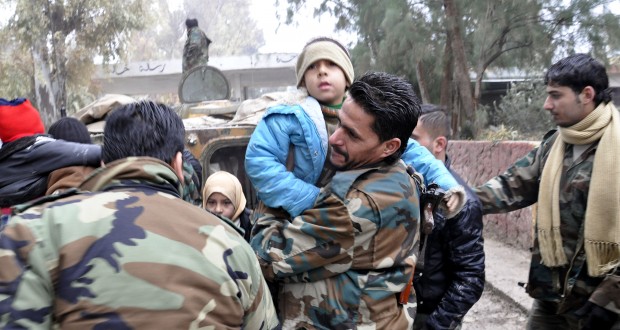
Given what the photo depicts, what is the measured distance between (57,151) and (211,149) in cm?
213

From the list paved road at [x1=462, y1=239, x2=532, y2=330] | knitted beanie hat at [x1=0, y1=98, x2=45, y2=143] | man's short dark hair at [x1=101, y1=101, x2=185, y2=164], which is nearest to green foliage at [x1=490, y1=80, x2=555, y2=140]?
paved road at [x1=462, y1=239, x2=532, y2=330]

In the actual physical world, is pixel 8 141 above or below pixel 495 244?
above

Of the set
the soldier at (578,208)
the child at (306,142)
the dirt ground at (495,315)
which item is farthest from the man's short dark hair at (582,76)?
the dirt ground at (495,315)

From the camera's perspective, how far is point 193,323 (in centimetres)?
123

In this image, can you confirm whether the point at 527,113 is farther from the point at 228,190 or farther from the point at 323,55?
the point at 323,55

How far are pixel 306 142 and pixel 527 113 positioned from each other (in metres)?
13.9

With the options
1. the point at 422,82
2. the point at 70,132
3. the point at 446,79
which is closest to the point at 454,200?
the point at 70,132

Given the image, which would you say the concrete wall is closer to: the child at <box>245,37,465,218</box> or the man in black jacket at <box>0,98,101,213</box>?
the child at <box>245,37,465,218</box>

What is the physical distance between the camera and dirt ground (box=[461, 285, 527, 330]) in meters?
4.87

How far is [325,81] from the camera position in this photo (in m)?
2.00

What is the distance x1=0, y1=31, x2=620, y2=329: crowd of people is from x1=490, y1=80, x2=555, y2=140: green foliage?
39.4 ft

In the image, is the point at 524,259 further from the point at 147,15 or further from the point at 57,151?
the point at 147,15

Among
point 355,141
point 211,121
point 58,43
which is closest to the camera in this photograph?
point 355,141

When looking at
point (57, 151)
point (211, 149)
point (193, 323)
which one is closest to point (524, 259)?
point (211, 149)
